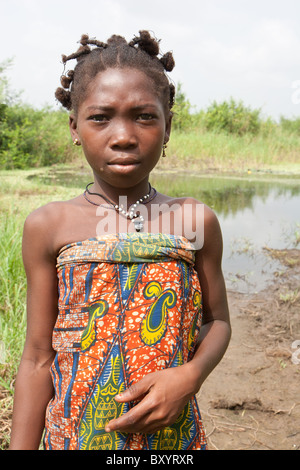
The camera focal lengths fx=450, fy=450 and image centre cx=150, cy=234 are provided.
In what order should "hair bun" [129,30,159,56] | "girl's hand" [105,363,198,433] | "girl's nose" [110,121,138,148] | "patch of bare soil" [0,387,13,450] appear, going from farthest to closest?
"patch of bare soil" [0,387,13,450]
"hair bun" [129,30,159,56]
"girl's nose" [110,121,138,148]
"girl's hand" [105,363,198,433]

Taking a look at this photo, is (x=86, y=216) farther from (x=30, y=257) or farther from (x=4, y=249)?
(x=4, y=249)

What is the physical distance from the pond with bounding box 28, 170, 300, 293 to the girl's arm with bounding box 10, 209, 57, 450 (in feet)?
9.58

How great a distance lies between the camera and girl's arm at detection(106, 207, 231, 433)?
0.92 metres

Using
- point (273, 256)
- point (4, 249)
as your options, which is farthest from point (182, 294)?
point (273, 256)

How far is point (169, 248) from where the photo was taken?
102cm

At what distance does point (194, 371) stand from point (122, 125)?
58 centimetres

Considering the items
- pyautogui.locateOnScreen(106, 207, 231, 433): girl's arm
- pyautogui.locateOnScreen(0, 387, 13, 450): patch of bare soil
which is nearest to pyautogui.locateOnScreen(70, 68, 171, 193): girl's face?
pyautogui.locateOnScreen(106, 207, 231, 433): girl's arm

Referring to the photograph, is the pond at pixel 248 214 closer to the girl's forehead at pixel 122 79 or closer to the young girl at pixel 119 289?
the young girl at pixel 119 289

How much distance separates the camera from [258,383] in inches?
97.6

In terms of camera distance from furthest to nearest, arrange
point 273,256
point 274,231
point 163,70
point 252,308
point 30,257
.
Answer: point 274,231
point 273,256
point 252,308
point 163,70
point 30,257

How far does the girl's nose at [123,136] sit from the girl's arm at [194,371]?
280 mm

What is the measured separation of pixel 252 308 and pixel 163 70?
2584mm

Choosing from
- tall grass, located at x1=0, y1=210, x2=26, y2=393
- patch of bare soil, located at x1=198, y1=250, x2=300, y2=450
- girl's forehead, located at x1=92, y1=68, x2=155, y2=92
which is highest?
girl's forehead, located at x1=92, y1=68, x2=155, y2=92

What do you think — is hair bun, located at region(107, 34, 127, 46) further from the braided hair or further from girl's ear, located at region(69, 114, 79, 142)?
girl's ear, located at region(69, 114, 79, 142)
